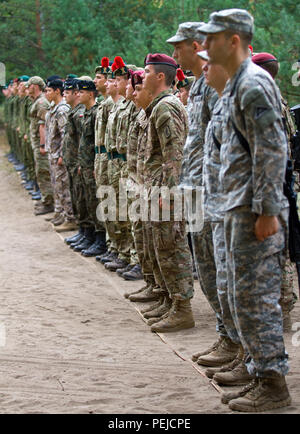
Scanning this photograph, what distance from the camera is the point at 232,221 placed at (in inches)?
158

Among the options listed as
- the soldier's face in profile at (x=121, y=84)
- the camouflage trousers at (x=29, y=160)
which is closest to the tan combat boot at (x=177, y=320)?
the soldier's face in profile at (x=121, y=84)

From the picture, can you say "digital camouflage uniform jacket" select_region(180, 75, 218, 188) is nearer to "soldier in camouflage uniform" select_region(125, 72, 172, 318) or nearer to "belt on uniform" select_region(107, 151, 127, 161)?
"soldier in camouflage uniform" select_region(125, 72, 172, 318)

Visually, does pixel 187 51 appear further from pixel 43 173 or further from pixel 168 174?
pixel 43 173

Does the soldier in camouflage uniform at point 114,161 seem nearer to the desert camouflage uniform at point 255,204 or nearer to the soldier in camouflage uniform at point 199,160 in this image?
the soldier in camouflage uniform at point 199,160

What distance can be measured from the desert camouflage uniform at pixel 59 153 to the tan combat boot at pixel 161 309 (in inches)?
205

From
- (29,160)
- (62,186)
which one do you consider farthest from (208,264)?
(29,160)

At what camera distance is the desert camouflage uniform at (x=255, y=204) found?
3.80 metres

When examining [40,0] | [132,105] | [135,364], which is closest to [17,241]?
[132,105]

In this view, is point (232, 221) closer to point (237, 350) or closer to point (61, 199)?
point (237, 350)

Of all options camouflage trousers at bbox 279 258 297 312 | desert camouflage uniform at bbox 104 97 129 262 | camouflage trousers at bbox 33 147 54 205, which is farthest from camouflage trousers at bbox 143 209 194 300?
camouflage trousers at bbox 33 147 54 205

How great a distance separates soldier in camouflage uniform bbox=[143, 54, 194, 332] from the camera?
602 cm

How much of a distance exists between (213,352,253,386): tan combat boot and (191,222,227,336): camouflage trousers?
1.36ft

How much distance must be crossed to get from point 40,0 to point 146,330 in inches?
701

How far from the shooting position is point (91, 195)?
9.81 metres
